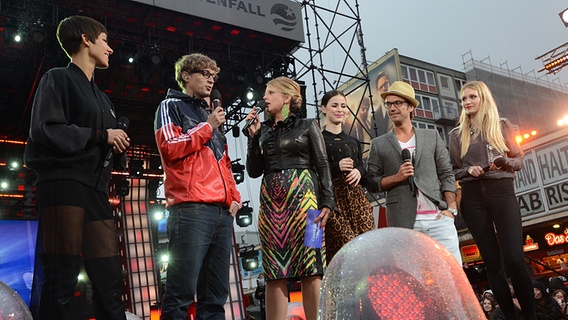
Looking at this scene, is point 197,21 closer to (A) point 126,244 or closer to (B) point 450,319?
(A) point 126,244


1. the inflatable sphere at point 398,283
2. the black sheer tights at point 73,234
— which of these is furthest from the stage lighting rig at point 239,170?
the inflatable sphere at point 398,283

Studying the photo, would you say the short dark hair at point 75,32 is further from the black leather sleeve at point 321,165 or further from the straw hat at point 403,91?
the straw hat at point 403,91

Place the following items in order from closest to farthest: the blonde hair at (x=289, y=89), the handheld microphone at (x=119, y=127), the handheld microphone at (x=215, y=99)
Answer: the handheld microphone at (x=119, y=127) → the handheld microphone at (x=215, y=99) → the blonde hair at (x=289, y=89)

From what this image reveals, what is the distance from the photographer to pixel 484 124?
294 cm

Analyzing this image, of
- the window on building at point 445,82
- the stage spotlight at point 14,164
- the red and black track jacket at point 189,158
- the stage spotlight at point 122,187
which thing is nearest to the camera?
the red and black track jacket at point 189,158

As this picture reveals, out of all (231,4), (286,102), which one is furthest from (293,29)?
(286,102)

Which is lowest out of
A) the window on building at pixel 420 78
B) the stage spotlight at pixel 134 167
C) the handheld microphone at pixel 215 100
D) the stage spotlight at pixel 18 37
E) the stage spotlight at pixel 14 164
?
the handheld microphone at pixel 215 100

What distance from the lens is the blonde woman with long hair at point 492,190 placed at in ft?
8.55

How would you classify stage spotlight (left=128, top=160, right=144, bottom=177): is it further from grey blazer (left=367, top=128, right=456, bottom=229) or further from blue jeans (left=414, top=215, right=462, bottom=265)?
blue jeans (left=414, top=215, right=462, bottom=265)

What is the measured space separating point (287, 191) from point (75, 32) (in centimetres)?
133

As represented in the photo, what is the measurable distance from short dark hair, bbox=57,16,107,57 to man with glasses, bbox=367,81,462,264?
1620 millimetres

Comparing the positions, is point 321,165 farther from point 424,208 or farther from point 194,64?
point 194,64

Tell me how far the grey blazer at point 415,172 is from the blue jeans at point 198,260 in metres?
0.91

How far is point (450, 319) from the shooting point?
105 centimetres
